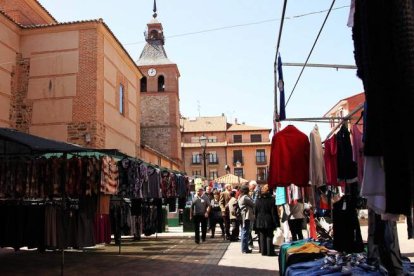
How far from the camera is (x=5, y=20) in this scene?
67.1 ft

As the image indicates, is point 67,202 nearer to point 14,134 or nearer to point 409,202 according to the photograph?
point 14,134

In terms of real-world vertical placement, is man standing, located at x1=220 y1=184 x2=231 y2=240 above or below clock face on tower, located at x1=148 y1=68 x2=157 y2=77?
below

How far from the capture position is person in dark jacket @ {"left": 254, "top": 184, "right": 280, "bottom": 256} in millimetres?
10820

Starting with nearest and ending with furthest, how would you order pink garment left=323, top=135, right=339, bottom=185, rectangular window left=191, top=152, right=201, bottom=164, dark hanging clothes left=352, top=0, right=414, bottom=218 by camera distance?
dark hanging clothes left=352, top=0, right=414, bottom=218
pink garment left=323, top=135, right=339, bottom=185
rectangular window left=191, top=152, right=201, bottom=164

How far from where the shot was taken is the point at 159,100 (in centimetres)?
5209

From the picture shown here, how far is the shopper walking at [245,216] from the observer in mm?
11462

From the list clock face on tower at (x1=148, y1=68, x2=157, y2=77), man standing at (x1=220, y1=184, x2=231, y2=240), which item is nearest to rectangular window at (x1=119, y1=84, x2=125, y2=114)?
man standing at (x1=220, y1=184, x2=231, y2=240)

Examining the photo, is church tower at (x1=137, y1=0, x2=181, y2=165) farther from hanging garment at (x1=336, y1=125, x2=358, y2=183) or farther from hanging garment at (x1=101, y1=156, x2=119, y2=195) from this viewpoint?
hanging garment at (x1=336, y1=125, x2=358, y2=183)

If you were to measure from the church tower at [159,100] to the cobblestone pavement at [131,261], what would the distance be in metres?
37.0

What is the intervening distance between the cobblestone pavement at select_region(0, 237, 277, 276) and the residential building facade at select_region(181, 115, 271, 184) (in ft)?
200

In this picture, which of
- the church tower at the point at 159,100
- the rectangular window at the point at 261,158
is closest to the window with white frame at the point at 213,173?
the rectangular window at the point at 261,158

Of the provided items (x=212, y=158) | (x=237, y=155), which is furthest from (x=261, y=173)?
(x=212, y=158)

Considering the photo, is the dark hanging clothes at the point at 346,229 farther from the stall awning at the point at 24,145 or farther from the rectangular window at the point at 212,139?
the rectangular window at the point at 212,139

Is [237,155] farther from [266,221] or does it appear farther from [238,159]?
[266,221]
